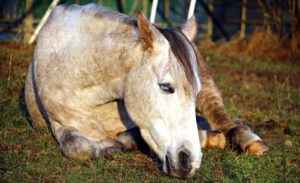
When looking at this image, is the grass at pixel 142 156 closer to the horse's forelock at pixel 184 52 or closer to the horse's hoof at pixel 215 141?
the horse's hoof at pixel 215 141

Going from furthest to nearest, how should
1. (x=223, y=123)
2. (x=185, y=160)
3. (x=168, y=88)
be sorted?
(x=223, y=123) < (x=168, y=88) < (x=185, y=160)

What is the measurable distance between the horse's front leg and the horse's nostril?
4.39 ft

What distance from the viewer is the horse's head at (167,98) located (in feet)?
14.8

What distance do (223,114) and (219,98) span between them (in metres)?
0.20

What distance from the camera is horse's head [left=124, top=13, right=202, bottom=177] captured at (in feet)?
14.8

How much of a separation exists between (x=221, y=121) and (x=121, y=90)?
1.52 meters

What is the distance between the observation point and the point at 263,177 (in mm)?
4941

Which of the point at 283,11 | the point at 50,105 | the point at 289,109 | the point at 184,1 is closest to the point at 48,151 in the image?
the point at 50,105

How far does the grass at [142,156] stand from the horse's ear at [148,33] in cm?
90

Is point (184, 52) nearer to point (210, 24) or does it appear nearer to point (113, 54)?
point (113, 54)

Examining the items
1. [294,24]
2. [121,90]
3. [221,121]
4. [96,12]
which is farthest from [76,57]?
[294,24]

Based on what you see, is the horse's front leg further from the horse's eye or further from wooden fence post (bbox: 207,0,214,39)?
wooden fence post (bbox: 207,0,214,39)

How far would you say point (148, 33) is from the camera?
4.66 meters

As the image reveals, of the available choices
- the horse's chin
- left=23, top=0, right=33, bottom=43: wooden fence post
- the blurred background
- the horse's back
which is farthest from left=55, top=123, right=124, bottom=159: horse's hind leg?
left=23, top=0, right=33, bottom=43: wooden fence post
